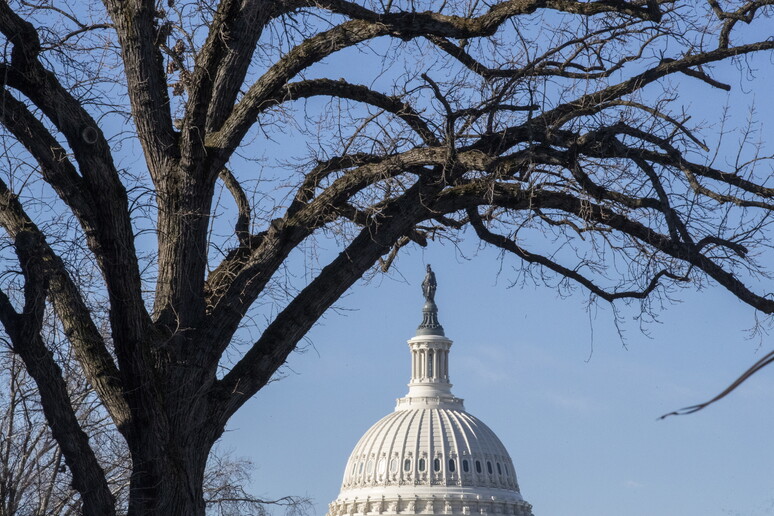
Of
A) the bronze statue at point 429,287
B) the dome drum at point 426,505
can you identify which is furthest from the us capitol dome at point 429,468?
the bronze statue at point 429,287

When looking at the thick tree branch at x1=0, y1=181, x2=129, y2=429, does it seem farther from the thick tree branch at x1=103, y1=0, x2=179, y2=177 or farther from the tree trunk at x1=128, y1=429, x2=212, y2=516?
the thick tree branch at x1=103, y1=0, x2=179, y2=177

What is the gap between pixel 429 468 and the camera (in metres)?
168

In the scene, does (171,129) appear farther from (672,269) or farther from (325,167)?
(672,269)

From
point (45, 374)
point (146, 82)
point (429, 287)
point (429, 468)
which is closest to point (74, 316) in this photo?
point (45, 374)

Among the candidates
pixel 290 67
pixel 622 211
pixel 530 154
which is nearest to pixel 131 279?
pixel 290 67

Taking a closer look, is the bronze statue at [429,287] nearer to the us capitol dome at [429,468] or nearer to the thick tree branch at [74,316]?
the us capitol dome at [429,468]

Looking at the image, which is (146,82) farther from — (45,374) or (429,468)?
(429,468)

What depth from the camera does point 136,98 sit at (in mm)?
10367

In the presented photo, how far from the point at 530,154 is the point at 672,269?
139 centimetres

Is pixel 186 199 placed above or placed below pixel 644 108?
below

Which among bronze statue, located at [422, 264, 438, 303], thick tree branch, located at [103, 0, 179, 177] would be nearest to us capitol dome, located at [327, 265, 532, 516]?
bronze statue, located at [422, 264, 438, 303]

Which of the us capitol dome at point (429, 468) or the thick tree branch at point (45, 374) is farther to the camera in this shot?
the us capitol dome at point (429, 468)

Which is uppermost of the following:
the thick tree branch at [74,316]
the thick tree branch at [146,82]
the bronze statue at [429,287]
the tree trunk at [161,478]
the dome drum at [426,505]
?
the bronze statue at [429,287]

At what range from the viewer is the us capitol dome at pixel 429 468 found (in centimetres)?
16600
